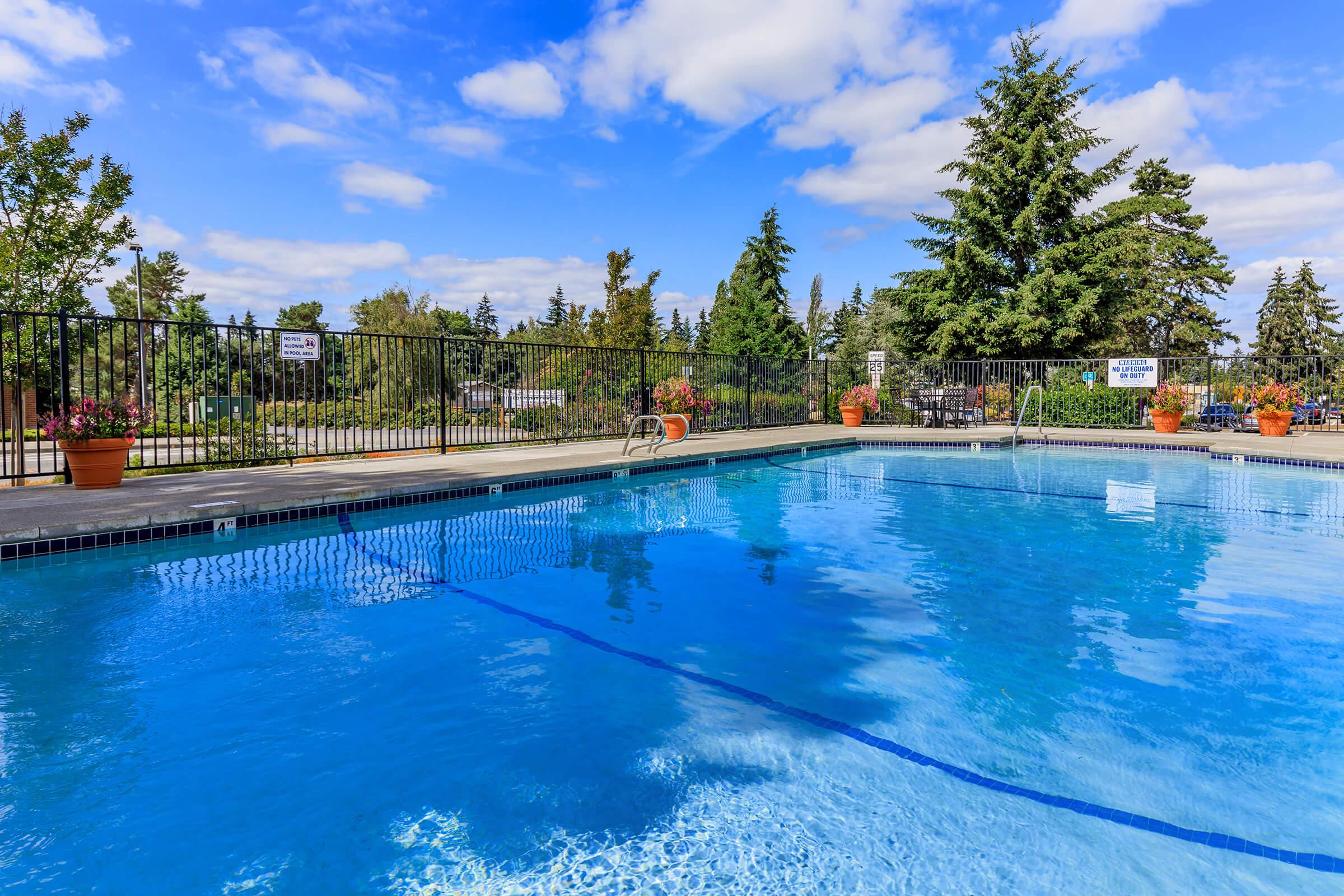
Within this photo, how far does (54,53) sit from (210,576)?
42.7ft

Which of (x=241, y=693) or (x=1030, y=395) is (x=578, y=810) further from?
(x=1030, y=395)

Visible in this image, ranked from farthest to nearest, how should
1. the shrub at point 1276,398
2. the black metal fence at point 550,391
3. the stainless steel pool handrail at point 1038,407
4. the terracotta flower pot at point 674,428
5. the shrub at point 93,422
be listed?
the stainless steel pool handrail at point 1038,407 → the shrub at point 1276,398 → the terracotta flower pot at point 674,428 → the black metal fence at point 550,391 → the shrub at point 93,422

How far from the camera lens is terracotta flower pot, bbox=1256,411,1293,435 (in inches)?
528

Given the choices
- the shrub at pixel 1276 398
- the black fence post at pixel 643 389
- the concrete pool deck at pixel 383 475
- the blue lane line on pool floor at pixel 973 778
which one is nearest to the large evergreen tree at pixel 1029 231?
the shrub at pixel 1276 398

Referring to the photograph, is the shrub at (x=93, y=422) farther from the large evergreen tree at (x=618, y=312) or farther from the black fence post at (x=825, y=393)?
the large evergreen tree at (x=618, y=312)

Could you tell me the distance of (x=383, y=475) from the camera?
7852 mm

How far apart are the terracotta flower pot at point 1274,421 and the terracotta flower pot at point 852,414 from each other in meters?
7.98

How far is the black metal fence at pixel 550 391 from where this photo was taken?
32.9ft

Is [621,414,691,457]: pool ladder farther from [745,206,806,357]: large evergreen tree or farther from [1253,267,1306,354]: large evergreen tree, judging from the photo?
[1253,267,1306,354]: large evergreen tree

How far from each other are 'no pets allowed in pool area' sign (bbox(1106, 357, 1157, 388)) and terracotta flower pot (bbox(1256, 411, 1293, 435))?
6.42 ft

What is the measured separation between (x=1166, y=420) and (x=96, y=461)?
1803cm

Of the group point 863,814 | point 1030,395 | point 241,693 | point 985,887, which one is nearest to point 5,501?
point 241,693

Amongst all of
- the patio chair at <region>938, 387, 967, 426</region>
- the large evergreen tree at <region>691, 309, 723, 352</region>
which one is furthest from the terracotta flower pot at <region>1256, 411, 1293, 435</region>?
the large evergreen tree at <region>691, 309, 723, 352</region>

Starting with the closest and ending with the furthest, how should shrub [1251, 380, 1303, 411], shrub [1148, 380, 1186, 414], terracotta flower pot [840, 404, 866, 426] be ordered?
shrub [1251, 380, 1303, 411], shrub [1148, 380, 1186, 414], terracotta flower pot [840, 404, 866, 426]
